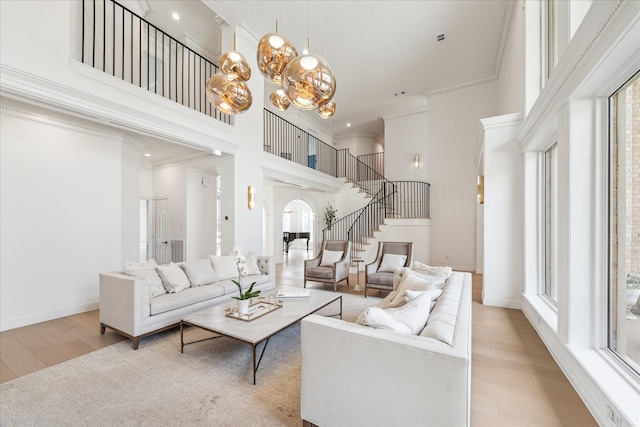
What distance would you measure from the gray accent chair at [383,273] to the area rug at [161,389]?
7.40 ft

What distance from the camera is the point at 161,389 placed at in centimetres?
220

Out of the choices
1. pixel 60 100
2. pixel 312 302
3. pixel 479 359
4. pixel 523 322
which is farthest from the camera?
pixel 523 322

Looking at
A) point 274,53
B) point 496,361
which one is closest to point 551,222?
point 496,361

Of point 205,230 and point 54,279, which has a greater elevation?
point 205,230

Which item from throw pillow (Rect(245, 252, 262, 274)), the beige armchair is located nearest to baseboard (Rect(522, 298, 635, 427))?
the beige armchair

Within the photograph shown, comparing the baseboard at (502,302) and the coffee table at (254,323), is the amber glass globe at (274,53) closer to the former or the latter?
the coffee table at (254,323)

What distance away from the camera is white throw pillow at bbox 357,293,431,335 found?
165cm

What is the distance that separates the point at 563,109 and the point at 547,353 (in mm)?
2398

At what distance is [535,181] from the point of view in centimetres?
393

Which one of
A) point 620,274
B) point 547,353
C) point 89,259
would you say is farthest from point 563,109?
point 89,259

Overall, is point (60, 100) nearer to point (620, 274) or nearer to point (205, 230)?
point (205, 230)

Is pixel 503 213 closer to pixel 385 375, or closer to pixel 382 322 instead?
pixel 382 322

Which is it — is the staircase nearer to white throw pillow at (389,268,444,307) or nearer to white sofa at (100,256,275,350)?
white throw pillow at (389,268,444,307)

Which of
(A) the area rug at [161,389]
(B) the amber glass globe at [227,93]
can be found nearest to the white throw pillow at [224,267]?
(A) the area rug at [161,389]
